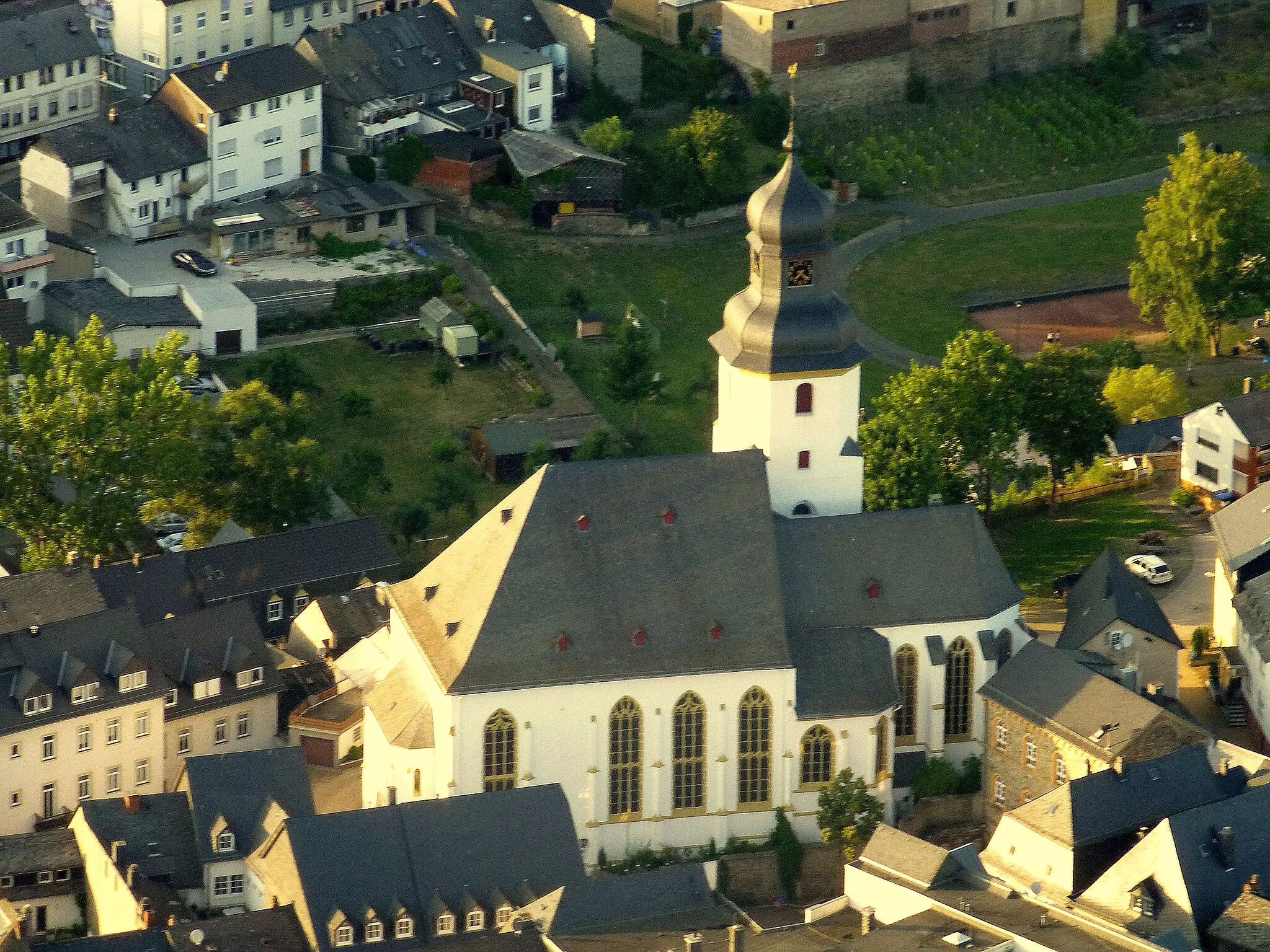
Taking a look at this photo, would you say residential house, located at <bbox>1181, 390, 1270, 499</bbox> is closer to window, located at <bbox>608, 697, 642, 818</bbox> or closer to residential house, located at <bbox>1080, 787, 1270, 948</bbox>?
residential house, located at <bbox>1080, 787, 1270, 948</bbox>

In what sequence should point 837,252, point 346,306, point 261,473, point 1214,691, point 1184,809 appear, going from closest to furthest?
point 1184,809, point 1214,691, point 261,473, point 346,306, point 837,252

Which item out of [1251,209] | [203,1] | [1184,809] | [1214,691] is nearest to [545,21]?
[203,1]

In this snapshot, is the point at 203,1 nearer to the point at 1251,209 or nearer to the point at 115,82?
the point at 115,82

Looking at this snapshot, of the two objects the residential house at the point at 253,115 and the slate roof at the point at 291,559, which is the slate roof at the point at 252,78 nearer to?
the residential house at the point at 253,115

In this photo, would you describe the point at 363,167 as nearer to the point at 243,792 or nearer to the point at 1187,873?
the point at 243,792

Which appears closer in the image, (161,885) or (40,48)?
(161,885)

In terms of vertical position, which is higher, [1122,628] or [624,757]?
[1122,628]

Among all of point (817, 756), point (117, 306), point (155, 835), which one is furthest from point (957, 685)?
point (117, 306)
